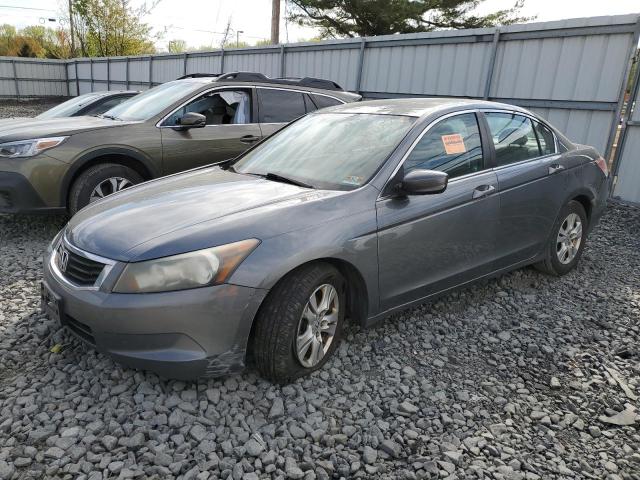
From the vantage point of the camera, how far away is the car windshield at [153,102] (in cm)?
570

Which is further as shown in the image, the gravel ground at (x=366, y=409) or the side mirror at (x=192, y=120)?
the side mirror at (x=192, y=120)

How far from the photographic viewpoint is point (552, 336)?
3.65 m

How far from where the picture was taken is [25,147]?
489 cm

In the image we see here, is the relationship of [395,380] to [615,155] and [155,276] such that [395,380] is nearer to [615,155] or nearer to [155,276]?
[155,276]

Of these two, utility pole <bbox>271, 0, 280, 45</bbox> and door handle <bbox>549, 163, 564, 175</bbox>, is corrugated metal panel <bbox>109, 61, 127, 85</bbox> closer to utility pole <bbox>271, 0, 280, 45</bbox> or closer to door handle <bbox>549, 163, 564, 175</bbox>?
utility pole <bbox>271, 0, 280, 45</bbox>

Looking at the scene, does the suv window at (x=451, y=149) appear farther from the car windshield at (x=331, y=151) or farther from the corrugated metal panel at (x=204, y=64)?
the corrugated metal panel at (x=204, y=64)

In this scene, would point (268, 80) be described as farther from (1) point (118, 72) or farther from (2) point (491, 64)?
(1) point (118, 72)

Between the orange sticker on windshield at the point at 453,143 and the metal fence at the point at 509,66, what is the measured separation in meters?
4.42

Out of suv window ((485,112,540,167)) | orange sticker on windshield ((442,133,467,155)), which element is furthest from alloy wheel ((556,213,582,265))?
orange sticker on windshield ((442,133,467,155))

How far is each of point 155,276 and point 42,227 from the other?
3937 millimetres

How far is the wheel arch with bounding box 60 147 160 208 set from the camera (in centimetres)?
504

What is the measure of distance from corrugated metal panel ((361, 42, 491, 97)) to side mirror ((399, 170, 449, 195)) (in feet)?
19.6

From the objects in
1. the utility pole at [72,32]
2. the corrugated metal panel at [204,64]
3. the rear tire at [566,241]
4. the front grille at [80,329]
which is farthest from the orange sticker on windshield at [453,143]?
the utility pole at [72,32]

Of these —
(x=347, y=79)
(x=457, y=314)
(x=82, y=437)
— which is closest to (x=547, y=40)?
(x=347, y=79)
